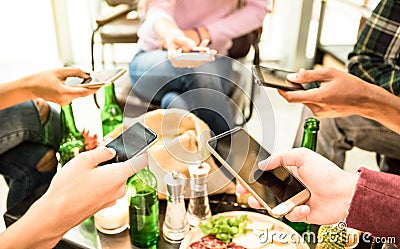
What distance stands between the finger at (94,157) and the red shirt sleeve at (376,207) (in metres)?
0.43

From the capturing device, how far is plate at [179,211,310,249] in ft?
2.97

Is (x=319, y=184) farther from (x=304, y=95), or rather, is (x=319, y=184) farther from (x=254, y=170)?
(x=304, y=95)

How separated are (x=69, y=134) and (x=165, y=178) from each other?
0.31 meters

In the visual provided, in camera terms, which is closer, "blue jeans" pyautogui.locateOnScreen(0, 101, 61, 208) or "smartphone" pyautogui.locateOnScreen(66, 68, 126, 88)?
"smartphone" pyautogui.locateOnScreen(66, 68, 126, 88)

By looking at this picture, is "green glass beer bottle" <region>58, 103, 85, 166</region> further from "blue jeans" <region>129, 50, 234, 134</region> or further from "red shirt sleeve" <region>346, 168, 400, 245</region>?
"red shirt sleeve" <region>346, 168, 400, 245</region>

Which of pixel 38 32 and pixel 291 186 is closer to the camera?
pixel 291 186

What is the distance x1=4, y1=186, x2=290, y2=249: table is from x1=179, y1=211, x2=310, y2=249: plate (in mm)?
80

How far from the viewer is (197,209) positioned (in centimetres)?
103

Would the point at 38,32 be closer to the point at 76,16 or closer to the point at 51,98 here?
the point at 76,16

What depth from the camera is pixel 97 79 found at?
1.12 m

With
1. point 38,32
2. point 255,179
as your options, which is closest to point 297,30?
point 38,32

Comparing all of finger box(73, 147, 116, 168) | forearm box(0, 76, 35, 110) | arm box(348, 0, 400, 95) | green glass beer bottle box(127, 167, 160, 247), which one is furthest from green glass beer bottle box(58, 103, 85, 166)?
arm box(348, 0, 400, 95)

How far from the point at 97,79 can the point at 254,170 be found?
19.5 inches

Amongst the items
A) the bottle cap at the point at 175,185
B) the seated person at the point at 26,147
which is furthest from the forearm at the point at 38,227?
the seated person at the point at 26,147
